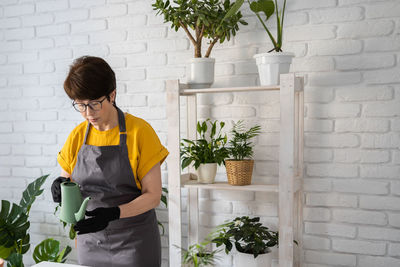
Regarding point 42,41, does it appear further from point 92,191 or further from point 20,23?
point 92,191

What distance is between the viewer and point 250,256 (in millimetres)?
1800

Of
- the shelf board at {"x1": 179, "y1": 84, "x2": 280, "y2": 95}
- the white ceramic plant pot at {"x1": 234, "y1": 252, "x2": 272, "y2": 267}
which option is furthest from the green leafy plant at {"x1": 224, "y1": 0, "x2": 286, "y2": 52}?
the white ceramic plant pot at {"x1": 234, "y1": 252, "x2": 272, "y2": 267}

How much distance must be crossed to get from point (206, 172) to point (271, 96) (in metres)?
0.52

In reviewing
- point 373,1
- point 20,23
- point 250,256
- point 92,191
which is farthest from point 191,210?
point 20,23

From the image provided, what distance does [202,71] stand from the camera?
74.8 inches

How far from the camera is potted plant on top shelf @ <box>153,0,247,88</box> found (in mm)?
1841

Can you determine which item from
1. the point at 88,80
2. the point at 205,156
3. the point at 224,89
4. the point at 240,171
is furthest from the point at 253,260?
the point at 88,80

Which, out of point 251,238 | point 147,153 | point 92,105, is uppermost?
point 92,105

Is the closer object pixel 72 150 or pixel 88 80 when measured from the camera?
pixel 88 80

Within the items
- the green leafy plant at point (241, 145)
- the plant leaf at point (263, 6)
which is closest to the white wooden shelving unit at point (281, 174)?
the green leafy plant at point (241, 145)

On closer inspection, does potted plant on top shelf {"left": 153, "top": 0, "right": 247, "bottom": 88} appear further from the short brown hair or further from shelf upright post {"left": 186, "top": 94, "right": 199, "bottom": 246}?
the short brown hair

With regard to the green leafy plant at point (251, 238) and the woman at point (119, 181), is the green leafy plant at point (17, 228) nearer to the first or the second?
the woman at point (119, 181)

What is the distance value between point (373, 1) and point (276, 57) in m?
0.54

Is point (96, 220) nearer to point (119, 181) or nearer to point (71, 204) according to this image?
point (71, 204)
